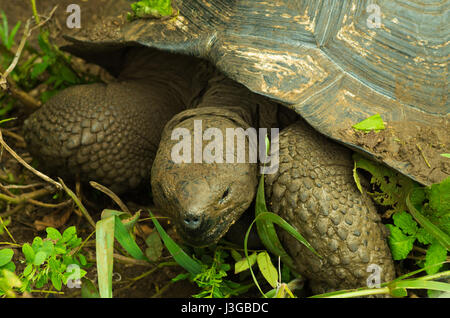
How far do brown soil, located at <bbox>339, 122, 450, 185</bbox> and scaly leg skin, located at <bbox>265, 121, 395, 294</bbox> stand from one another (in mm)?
198

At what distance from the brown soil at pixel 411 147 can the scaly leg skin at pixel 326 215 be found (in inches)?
7.8

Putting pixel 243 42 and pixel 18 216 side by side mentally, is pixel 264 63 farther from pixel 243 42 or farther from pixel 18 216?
pixel 18 216

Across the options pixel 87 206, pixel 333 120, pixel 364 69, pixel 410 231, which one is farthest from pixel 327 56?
pixel 87 206

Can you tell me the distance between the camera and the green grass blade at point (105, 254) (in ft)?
5.62

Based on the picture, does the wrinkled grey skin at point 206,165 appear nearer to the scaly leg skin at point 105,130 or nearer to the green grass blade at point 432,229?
the scaly leg skin at point 105,130

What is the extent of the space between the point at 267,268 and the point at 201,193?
0.50 meters

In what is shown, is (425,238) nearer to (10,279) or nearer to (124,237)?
(124,237)

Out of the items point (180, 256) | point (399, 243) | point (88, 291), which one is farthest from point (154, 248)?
point (399, 243)

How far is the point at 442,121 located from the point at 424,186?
0.33 metres

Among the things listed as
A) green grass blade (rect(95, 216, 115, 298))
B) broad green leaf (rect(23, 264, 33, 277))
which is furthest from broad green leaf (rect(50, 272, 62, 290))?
green grass blade (rect(95, 216, 115, 298))

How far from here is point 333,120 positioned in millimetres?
2004

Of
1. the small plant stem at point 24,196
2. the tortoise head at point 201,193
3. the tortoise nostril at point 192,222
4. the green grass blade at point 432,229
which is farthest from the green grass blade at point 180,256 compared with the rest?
the green grass blade at point 432,229

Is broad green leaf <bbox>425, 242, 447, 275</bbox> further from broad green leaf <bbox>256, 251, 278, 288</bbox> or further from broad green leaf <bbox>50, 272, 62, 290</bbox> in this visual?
broad green leaf <bbox>50, 272, 62, 290</bbox>

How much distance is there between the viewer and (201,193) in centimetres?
187
